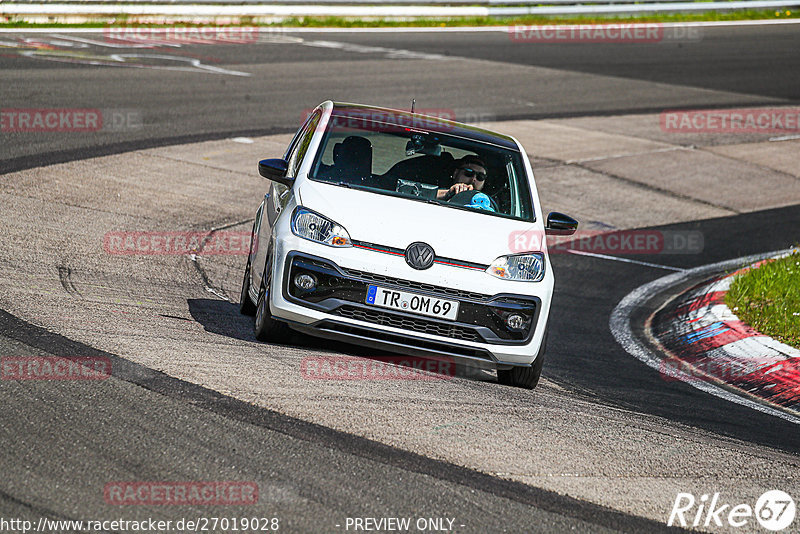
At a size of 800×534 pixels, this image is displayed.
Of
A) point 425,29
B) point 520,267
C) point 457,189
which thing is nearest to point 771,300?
point 457,189

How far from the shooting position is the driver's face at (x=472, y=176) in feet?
25.2

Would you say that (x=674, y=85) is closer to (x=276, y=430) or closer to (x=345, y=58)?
(x=345, y=58)

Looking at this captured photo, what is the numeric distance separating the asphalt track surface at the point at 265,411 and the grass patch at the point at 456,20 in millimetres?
6314

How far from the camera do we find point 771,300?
9234mm

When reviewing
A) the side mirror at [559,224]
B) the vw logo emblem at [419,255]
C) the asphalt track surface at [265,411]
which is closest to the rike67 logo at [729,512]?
the asphalt track surface at [265,411]

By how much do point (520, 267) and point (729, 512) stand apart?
2.33 metres

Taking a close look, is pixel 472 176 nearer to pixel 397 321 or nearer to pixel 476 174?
pixel 476 174

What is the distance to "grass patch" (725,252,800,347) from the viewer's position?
8.62 metres

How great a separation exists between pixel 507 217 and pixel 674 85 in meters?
17.6

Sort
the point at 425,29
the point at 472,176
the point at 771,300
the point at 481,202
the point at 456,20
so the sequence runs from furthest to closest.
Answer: the point at 456,20 → the point at 425,29 → the point at 771,300 → the point at 472,176 → the point at 481,202

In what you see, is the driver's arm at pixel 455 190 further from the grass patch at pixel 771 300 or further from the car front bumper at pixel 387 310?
the grass patch at pixel 771 300

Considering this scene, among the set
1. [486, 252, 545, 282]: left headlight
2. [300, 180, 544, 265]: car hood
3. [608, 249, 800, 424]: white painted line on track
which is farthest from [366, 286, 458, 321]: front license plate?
[608, 249, 800, 424]: white painted line on track

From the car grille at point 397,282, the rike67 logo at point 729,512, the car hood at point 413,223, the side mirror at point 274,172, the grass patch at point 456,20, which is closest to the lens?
the rike67 logo at point 729,512

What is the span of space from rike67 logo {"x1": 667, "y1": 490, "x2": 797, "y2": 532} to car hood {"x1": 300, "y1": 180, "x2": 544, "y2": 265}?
7.25 ft
